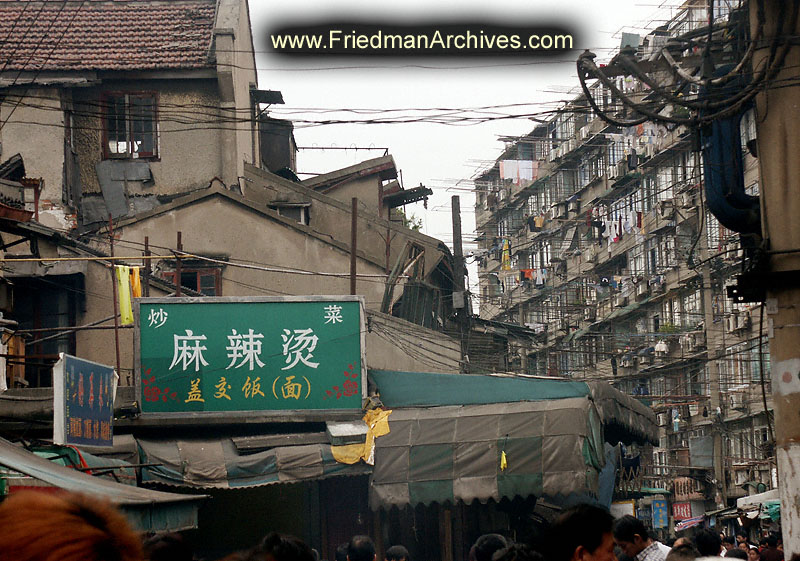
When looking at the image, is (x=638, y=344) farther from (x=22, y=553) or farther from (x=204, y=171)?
(x=22, y=553)

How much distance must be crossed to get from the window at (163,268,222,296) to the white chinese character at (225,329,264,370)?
5846 mm

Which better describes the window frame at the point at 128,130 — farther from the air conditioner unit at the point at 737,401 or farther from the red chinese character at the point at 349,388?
the air conditioner unit at the point at 737,401

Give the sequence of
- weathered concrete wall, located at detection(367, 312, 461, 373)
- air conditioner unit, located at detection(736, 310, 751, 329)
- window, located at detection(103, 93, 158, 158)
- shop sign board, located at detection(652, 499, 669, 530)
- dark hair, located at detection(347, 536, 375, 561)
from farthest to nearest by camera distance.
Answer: shop sign board, located at detection(652, 499, 669, 530), air conditioner unit, located at detection(736, 310, 751, 329), window, located at detection(103, 93, 158, 158), weathered concrete wall, located at detection(367, 312, 461, 373), dark hair, located at detection(347, 536, 375, 561)

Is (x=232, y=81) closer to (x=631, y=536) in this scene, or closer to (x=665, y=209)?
(x=631, y=536)

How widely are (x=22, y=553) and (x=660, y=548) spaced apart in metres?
6.01

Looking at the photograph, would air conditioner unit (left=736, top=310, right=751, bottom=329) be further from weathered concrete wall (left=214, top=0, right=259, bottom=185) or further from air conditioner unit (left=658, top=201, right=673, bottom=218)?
weathered concrete wall (left=214, top=0, right=259, bottom=185)

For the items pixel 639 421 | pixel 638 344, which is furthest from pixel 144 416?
pixel 638 344

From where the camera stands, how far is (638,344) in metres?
45.3

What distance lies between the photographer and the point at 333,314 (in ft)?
58.1

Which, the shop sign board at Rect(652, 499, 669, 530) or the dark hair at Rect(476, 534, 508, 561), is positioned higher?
the dark hair at Rect(476, 534, 508, 561)

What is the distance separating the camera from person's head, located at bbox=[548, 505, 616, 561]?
13.3 feet

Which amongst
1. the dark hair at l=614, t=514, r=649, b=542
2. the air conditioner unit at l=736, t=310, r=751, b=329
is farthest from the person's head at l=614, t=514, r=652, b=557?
the air conditioner unit at l=736, t=310, r=751, b=329

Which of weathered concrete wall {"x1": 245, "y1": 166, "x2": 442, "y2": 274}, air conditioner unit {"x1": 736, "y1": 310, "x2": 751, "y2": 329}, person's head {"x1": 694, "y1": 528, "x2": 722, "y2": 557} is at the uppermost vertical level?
weathered concrete wall {"x1": 245, "y1": 166, "x2": 442, "y2": 274}

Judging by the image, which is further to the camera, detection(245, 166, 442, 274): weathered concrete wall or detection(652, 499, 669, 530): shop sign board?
detection(652, 499, 669, 530): shop sign board
